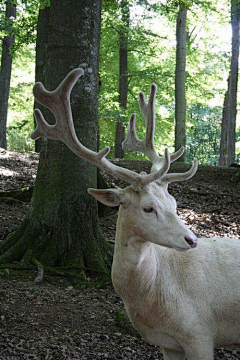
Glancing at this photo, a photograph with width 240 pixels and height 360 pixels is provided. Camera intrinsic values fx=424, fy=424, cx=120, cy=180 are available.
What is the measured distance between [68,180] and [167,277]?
241 centimetres

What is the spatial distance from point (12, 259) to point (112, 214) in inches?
94.1

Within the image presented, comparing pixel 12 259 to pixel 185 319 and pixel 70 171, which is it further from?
pixel 185 319

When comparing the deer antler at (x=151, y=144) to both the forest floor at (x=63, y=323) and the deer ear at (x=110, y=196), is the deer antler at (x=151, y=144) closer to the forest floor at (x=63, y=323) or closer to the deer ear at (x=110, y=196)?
the deer ear at (x=110, y=196)

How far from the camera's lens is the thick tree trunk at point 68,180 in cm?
553

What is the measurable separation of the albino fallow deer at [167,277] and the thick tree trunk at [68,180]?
198cm

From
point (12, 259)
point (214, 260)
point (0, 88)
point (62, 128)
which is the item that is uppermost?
point (0, 88)

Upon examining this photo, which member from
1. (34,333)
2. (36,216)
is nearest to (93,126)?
(36,216)

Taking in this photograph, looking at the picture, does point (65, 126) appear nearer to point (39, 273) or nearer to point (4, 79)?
point (39, 273)

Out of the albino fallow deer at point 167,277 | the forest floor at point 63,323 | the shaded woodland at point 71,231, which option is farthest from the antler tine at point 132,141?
the forest floor at point 63,323

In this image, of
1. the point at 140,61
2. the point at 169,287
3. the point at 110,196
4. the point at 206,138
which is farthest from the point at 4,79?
the point at 206,138

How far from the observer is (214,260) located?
11.8ft

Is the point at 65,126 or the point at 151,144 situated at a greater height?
the point at 65,126

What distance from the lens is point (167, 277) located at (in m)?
3.55

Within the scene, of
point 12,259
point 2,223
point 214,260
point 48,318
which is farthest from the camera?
point 2,223
